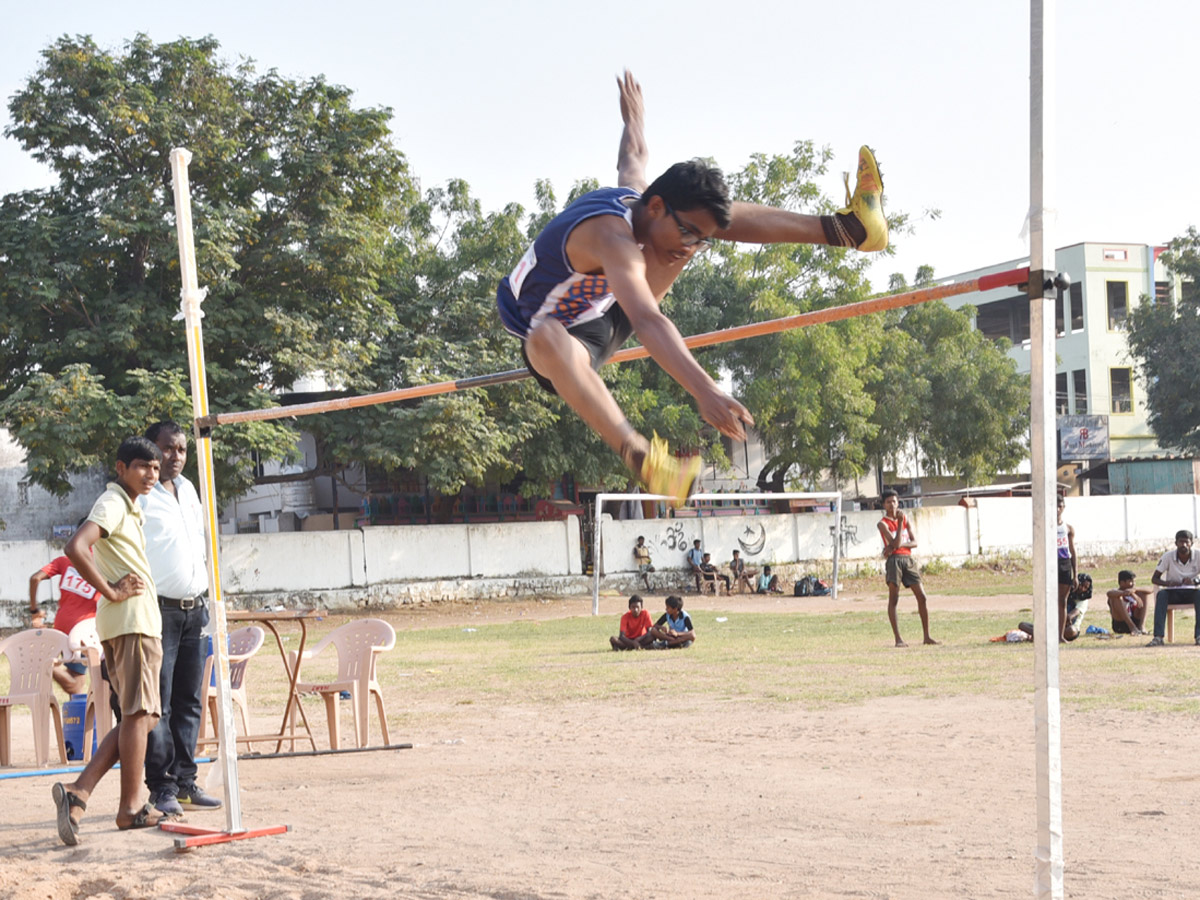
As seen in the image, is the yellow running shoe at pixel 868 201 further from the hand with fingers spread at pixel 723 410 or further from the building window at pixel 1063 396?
the building window at pixel 1063 396

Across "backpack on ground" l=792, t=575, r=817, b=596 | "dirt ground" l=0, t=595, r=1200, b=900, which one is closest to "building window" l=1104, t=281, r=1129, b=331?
"backpack on ground" l=792, t=575, r=817, b=596

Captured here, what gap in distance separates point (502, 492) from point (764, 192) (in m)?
10.1

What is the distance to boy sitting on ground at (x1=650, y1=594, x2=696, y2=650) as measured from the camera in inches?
547

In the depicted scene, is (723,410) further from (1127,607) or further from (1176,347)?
(1176,347)

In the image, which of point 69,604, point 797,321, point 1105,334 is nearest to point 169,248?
point 69,604

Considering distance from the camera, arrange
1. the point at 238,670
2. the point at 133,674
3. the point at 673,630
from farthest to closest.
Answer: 1. the point at 673,630
2. the point at 238,670
3. the point at 133,674

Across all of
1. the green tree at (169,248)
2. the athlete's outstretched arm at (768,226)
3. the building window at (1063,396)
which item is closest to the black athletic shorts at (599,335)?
the athlete's outstretched arm at (768,226)

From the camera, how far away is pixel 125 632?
5.23 m

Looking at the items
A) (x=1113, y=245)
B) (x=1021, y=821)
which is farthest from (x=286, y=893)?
(x=1113, y=245)

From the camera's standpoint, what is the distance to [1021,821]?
482 cm

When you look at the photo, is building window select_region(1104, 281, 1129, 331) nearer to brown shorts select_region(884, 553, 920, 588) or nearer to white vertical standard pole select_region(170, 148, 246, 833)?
brown shorts select_region(884, 553, 920, 588)

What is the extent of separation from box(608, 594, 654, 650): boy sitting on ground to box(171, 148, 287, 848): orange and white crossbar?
28.9 ft

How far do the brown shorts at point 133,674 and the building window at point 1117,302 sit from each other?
39.7 meters

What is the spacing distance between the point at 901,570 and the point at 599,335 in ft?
31.1
